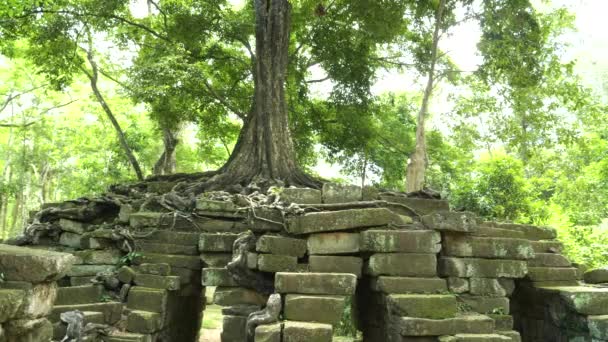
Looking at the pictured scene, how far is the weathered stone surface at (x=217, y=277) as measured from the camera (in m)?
5.43

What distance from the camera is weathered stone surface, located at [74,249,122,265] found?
5.88 meters

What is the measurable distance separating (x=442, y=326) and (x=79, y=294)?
13.2ft

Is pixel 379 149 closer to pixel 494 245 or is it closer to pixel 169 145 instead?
pixel 169 145

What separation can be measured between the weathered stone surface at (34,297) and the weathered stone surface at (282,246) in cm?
244

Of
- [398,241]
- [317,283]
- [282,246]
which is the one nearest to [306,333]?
[317,283]

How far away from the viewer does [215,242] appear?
5746 millimetres

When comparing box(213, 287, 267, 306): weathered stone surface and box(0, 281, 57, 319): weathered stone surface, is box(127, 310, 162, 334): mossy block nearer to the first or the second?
box(213, 287, 267, 306): weathered stone surface

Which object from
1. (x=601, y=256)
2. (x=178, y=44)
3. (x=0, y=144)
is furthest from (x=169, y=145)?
(x=0, y=144)

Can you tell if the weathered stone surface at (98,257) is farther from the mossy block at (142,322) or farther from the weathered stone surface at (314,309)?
the weathered stone surface at (314,309)

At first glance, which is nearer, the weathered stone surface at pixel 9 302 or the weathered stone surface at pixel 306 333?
the weathered stone surface at pixel 9 302

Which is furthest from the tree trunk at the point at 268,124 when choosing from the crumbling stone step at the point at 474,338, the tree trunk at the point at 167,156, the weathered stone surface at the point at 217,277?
the tree trunk at the point at 167,156

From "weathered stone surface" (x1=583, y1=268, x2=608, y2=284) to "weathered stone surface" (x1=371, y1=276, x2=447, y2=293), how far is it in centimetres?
276

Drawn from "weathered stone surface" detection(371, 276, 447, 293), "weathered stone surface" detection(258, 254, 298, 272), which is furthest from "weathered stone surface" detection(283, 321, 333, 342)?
"weathered stone surface" detection(258, 254, 298, 272)

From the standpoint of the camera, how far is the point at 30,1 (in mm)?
7957
